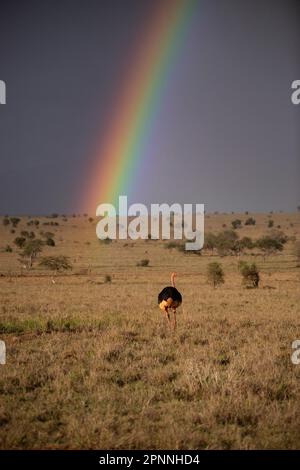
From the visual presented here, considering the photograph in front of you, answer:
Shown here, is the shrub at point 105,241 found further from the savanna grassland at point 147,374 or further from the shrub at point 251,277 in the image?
the savanna grassland at point 147,374

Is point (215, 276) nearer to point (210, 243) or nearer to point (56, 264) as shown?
point (56, 264)

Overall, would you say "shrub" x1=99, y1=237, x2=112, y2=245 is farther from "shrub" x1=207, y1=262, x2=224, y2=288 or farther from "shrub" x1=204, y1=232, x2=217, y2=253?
"shrub" x1=207, y1=262, x2=224, y2=288

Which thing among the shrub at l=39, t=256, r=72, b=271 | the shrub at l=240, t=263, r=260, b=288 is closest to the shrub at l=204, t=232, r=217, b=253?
the shrub at l=39, t=256, r=72, b=271

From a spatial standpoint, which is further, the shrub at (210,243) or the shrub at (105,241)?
the shrub at (105,241)

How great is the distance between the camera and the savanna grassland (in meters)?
5.86

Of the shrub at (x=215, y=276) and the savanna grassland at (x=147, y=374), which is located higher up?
the shrub at (x=215, y=276)

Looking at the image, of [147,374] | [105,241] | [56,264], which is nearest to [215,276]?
[56,264]

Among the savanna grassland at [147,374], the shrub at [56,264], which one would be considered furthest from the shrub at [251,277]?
the shrub at [56,264]

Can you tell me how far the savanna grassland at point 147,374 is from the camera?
19.2 ft

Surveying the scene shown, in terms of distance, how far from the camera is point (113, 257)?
163 ft

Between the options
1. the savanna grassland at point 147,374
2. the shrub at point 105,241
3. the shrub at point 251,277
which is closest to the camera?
the savanna grassland at point 147,374

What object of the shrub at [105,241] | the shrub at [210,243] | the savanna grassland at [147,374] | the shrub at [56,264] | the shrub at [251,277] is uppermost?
the shrub at [105,241]

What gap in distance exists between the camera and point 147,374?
27.1ft
